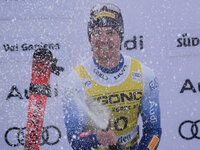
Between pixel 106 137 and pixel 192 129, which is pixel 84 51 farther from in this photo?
pixel 192 129

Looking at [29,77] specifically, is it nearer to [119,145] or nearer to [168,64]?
[119,145]

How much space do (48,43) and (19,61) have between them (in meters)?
0.21

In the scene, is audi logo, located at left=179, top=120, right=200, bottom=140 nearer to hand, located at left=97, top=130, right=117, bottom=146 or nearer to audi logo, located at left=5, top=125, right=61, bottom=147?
hand, located at left=97, top=130, right=117, bottom=146

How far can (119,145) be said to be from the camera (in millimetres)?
1322

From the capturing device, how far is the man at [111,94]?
1.37 meters

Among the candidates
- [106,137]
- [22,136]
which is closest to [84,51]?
[106,137]

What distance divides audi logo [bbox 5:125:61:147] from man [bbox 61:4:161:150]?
117 millimetres

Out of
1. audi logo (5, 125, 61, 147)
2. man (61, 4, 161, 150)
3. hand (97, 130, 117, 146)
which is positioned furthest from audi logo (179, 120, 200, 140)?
audi logo (5, 125, 61, 147)

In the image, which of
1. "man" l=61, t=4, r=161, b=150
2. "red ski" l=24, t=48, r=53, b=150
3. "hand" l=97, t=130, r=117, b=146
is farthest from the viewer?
"red ski" l=24, t=48, r=53, b=150

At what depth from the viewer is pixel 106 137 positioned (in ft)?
4.19

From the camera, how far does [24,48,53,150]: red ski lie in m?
1.50

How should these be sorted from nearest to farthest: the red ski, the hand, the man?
the hand, the man, the red ski

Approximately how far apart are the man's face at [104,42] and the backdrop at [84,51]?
0.07 meters

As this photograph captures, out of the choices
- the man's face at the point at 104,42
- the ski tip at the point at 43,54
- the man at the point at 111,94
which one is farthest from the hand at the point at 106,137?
the ski tip at the point at 43,54
